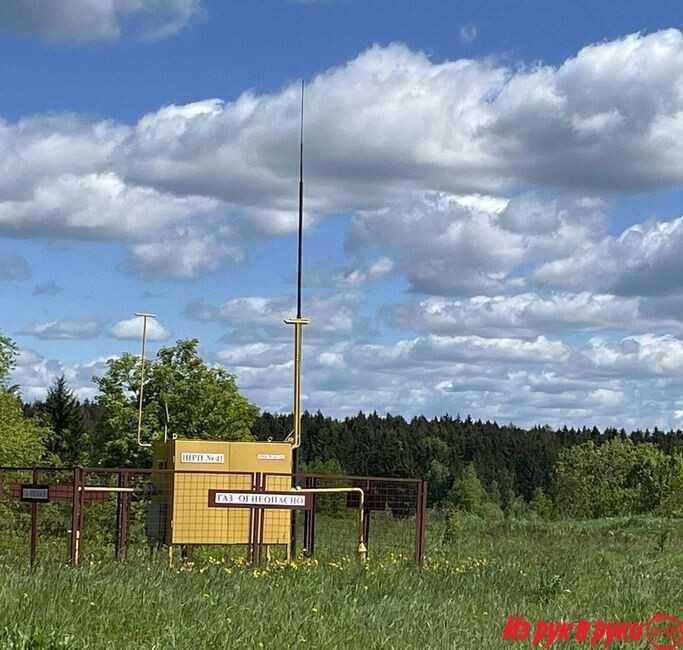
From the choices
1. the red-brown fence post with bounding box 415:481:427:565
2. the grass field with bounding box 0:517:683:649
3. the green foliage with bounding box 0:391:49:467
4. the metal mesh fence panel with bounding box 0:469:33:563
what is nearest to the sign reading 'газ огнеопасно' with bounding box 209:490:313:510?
the grass field with bounding box 0:517:683:649

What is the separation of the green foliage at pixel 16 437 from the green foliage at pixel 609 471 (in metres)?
62.2

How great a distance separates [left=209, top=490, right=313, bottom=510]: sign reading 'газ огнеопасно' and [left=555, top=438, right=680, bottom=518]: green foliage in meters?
97.2

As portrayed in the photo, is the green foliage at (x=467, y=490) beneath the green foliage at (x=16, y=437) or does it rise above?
beneath

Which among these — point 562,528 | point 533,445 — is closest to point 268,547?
point 562,528

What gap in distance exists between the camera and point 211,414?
63.5 metres

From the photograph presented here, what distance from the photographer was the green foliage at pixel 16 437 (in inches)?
2266

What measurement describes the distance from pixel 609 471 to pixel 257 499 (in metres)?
120

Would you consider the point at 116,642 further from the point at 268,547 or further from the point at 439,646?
the point at 268,547

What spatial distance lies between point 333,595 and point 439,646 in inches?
109

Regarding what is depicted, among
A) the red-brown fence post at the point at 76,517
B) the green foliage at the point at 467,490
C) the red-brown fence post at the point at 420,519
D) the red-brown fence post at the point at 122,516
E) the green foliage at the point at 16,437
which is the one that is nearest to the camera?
the red-brown fence post at the point at 76,517

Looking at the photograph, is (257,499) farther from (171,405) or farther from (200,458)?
(171,405)

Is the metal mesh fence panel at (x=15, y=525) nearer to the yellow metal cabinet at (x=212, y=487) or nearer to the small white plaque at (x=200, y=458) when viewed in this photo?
the yellow metal cabinet at (x=212, y=487)

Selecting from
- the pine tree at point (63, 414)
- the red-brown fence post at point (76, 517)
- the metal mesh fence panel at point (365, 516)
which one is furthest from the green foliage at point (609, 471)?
the red-brown fence post at point (76, 517)

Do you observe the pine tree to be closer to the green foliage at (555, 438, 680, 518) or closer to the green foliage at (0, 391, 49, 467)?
the green foliage at (0, 391, 49, 467)
